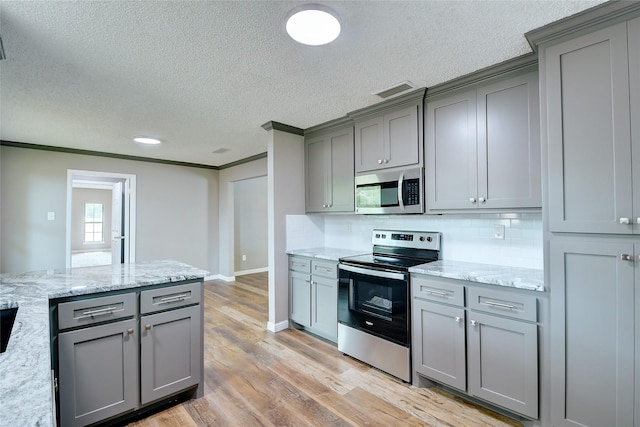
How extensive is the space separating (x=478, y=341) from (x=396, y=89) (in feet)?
6.61

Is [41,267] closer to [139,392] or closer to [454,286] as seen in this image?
[139,392]

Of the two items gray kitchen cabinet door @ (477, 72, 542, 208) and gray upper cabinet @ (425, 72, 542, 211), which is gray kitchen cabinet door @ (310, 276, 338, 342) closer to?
gray upper cabinet @ (425, 72, 542, 211)

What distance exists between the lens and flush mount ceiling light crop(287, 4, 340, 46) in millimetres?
1575

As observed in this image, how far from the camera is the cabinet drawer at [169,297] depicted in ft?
6.58

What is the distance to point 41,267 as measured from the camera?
14.5 feet

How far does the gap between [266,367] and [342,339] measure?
737 millimetres

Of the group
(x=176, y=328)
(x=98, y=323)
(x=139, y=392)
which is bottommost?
(x=139, y=392)

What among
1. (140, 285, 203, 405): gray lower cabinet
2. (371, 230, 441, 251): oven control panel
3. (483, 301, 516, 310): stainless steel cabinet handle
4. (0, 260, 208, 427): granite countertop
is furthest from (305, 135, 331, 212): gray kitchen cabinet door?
(483, 301, 516, 310): stainless steel cabinet handle

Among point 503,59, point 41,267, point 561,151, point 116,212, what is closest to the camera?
point 561,151

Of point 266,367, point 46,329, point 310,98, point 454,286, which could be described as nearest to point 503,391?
→ point 454,286

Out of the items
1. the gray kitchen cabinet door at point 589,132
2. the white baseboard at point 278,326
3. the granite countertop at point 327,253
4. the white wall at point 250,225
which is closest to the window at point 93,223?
the white wall at point 250,225

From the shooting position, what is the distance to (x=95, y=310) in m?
1.82

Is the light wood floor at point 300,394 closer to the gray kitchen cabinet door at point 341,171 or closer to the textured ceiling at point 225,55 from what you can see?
the gray kitchen cabinet door at point 341,171

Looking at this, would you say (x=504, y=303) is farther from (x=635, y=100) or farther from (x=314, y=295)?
(x=314, y=295)
